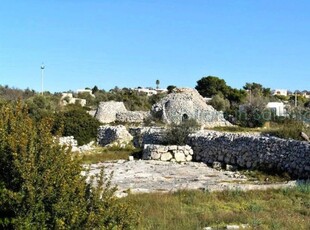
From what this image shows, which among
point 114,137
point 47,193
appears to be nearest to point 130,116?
point 114,137

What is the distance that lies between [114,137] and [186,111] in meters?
14.0

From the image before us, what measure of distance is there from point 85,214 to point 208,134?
16863mm

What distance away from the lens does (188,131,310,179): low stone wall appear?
15423 mm

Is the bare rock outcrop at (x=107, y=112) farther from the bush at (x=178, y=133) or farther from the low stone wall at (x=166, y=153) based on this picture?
the low stone wall at (x=166, y=153)

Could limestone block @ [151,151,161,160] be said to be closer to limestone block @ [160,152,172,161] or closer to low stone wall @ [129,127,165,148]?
limestone block @ [160,152,172,161]

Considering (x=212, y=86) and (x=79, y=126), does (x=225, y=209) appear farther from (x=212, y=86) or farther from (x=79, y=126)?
(x=212, y=86)

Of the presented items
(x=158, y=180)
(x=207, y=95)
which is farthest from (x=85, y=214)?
(x=207, y=95)

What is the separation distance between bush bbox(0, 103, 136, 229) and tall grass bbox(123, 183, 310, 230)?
70.8 inches

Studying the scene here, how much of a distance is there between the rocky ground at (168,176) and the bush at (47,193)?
650 cm

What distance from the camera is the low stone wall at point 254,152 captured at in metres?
15.4

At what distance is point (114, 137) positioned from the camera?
25.5 metres

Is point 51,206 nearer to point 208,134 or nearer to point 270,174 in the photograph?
point 270,174

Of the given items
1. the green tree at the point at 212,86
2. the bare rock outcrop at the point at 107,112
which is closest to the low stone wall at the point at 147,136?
the bare rock outcrop at the point at 107,112

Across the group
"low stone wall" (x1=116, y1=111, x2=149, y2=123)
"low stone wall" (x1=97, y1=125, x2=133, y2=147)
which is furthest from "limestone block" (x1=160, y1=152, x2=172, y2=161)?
"low stone wall" (x1=116, y1=111, x2=149, y2=123)
